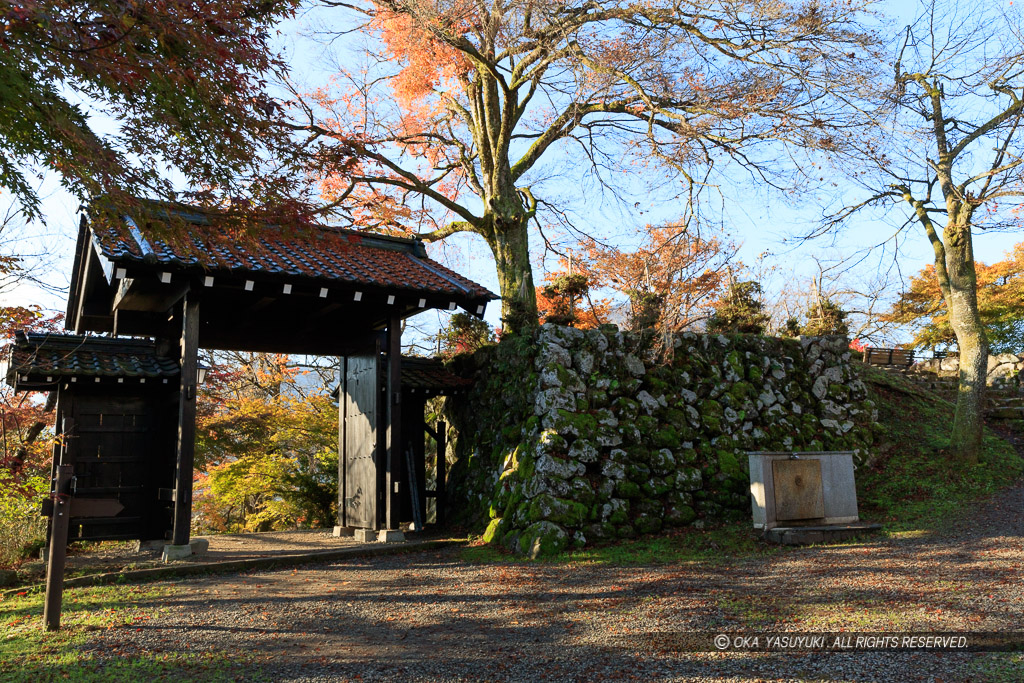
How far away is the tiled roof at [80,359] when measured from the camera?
8640 millimetres

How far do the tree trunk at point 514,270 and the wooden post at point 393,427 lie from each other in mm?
2624

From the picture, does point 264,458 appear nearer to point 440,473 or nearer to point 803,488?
point 440,473


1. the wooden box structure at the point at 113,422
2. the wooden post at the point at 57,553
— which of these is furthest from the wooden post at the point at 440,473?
the wooden post at the point at 57,553

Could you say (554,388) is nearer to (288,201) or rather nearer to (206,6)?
(288,201)

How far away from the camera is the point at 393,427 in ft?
32.0

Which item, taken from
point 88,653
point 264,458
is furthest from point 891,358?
point 88,653

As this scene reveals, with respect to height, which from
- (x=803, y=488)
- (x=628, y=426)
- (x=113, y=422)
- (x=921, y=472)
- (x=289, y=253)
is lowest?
(x=803, y=488)

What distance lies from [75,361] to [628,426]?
24.6ft

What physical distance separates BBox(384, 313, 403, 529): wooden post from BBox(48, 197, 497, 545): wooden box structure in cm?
1

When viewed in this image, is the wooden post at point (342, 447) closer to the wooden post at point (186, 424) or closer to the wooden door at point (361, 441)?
the wooden door at point (361, 441)

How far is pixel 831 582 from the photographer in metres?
6.29

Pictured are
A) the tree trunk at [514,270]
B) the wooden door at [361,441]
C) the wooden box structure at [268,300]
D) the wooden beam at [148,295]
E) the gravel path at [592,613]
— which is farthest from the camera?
the tree trunk at [514,270]

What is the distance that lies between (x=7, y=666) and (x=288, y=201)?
4102 millimetres

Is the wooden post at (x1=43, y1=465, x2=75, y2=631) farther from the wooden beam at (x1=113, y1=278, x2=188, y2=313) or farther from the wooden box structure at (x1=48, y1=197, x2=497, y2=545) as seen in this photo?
the wooden beam at (x1=113, y1=278, x2=188, y2=313)
